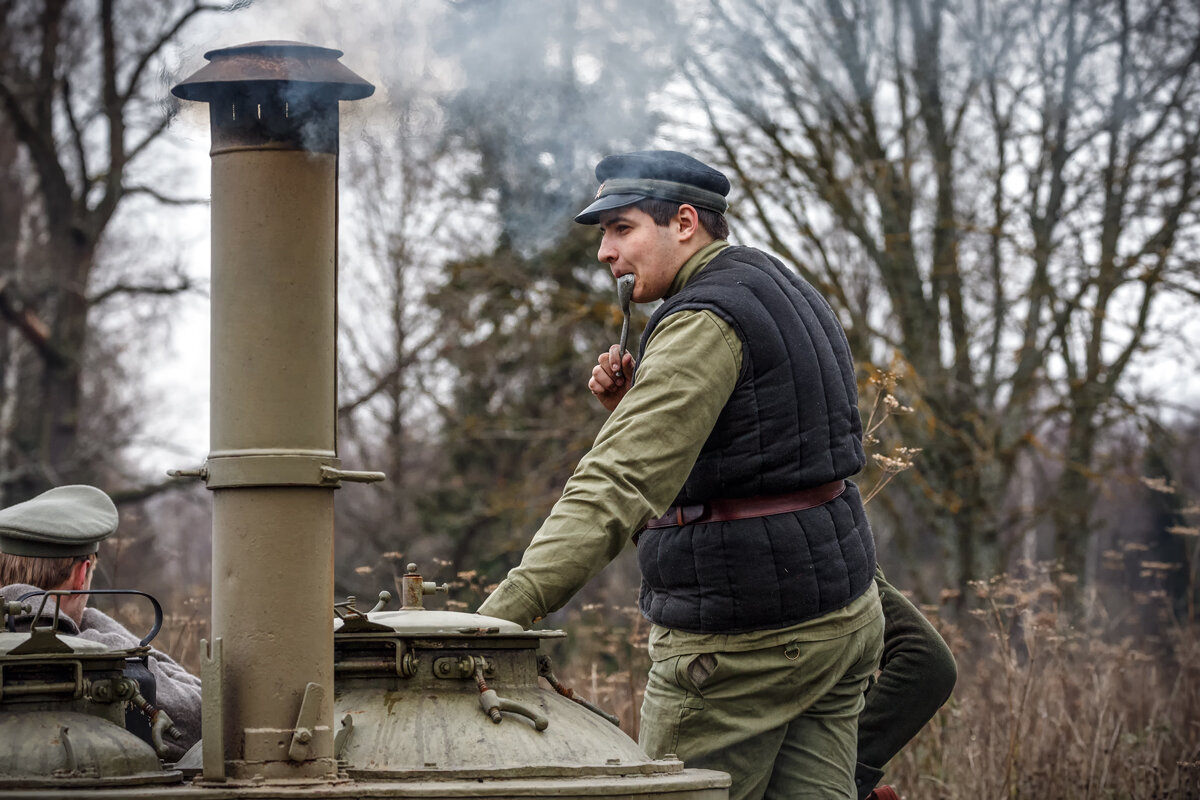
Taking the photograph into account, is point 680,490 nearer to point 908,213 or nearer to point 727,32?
point 727,32

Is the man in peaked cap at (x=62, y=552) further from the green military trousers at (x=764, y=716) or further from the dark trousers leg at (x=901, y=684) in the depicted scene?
the dark trousers leg at (x=901, y=684)

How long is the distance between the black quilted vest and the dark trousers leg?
0.51 m

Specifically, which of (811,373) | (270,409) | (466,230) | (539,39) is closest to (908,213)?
(466,230)

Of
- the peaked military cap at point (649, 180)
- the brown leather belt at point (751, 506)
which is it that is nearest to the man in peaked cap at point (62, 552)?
the brown leather belt at point (751, 506)

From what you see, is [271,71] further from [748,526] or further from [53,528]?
[53,528]

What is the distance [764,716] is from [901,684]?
721 millimetres

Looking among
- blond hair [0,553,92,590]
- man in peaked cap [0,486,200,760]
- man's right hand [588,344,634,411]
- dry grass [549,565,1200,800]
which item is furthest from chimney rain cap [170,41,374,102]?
dry grass [549,565,1200,800]

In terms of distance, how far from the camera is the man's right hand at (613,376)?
366cm

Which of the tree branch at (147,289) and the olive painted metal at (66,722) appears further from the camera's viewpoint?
the tree branch at (147,289)

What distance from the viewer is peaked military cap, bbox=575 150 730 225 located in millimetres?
3525

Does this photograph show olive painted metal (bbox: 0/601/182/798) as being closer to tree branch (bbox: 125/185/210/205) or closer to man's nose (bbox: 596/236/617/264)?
man's nose (bbox: 596/236/617/264)

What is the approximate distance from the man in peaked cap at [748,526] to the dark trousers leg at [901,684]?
0.38 m

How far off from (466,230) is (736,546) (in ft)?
49.9

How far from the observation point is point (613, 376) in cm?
369
